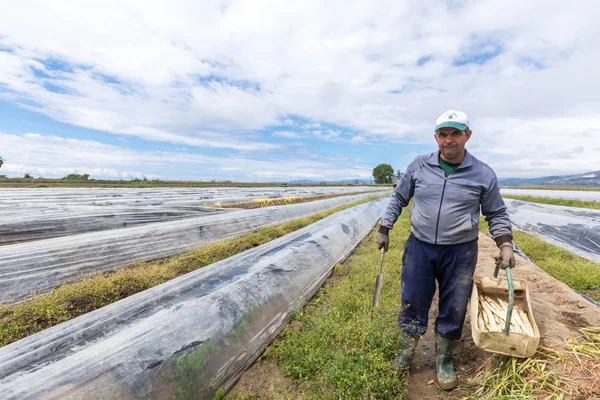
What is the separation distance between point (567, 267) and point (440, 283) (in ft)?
14.6

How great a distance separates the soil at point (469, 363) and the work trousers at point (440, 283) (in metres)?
0.45

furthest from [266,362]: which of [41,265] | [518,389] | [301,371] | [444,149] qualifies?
[41,265]

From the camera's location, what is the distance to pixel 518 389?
1.95 meters

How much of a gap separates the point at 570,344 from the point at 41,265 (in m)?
6.23

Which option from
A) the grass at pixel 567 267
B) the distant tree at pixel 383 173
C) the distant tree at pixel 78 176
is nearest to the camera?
the grass at pixel 567 267

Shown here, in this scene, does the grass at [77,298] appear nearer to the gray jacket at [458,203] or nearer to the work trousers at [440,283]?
the work trousers at [440,283]

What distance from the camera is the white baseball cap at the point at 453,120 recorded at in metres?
2.23

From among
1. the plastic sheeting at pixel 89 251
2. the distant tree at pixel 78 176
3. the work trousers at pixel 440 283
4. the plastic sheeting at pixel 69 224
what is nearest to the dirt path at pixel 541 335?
the work trousers at pixel 440 283

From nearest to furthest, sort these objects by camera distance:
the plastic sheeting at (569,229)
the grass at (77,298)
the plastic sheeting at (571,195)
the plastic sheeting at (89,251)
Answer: the grass at (77,298)
the plastic sheeting at (89,251)
the plastic sheeting at (569,229)
the plastic sheeting at (571,195)

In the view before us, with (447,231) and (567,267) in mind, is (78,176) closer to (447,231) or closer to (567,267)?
(447,231)

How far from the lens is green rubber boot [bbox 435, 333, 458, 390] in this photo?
7.83ft

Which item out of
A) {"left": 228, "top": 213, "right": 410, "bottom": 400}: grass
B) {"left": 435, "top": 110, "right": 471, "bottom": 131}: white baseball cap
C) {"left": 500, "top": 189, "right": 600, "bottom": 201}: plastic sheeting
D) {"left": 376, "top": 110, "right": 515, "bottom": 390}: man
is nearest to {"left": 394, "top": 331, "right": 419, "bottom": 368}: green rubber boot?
{"left": 376, "top": 110, "right": 515, "bottom": 390}: man

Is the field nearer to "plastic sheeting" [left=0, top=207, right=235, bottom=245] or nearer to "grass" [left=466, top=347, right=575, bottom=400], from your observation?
"grass" [left=466, top=347, right=575, bottom=400]

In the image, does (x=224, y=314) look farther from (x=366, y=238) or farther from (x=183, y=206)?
(x=183, y=206)
